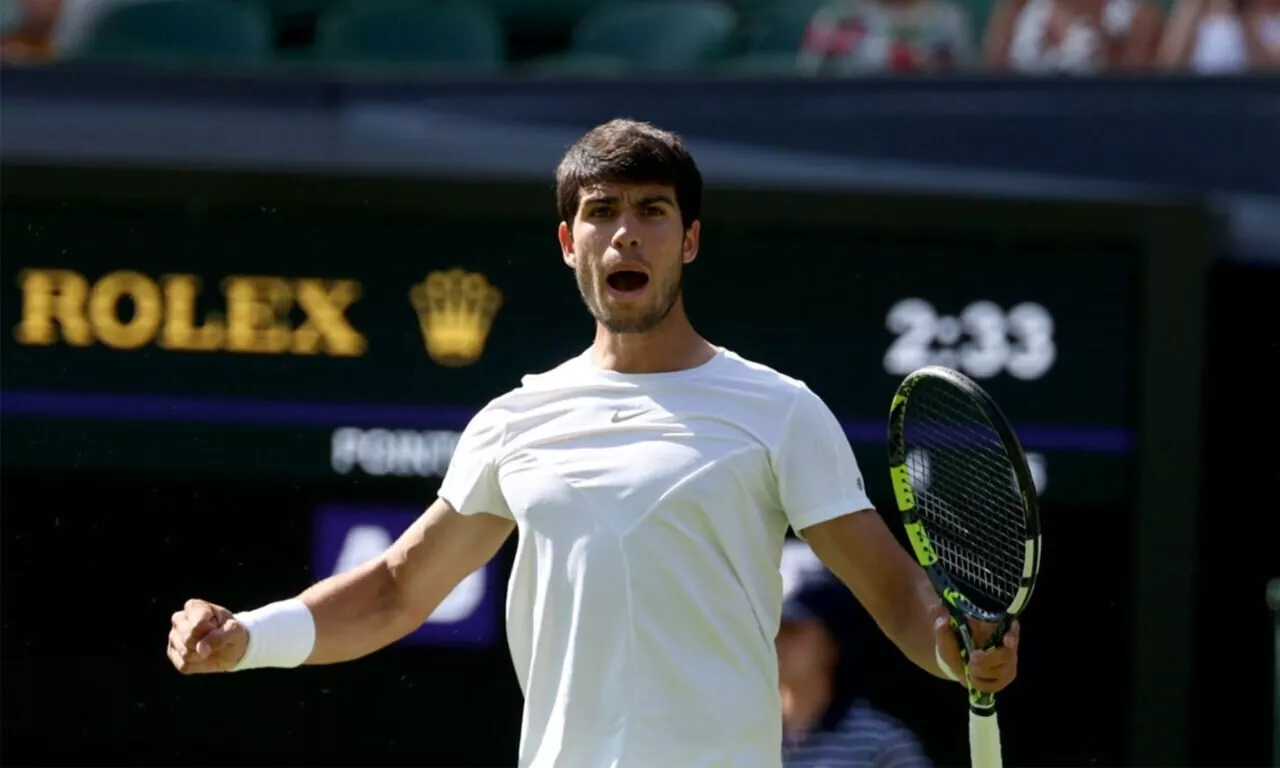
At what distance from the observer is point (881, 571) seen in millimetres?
3246

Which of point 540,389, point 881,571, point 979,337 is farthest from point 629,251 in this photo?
point 979,337

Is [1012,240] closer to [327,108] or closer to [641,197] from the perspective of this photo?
[327,108]

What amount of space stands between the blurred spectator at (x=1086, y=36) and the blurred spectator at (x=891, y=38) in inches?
6.6

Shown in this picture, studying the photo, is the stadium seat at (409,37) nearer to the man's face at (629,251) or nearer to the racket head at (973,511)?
the racket head at (973,511)

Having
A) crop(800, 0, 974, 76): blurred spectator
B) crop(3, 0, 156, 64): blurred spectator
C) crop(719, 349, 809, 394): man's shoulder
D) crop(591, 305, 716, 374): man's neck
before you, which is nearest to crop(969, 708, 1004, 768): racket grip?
crop(719, 349, 809, 394): man's shoulder

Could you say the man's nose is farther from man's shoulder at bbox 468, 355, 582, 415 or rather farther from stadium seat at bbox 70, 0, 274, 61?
stadium seat at bbox 70, 0, 274, 61

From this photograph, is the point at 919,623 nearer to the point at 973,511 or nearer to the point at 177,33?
the point at 973,511

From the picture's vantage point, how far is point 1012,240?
5977 mm

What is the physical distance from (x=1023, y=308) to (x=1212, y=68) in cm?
148

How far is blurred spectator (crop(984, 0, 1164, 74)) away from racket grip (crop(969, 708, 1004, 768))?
4.39 m

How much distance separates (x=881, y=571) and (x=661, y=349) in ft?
1.35

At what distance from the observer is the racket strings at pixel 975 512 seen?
3350 mm

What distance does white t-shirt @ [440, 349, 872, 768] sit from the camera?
3.18 meters

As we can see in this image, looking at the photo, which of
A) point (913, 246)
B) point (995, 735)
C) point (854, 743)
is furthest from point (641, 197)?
point (913, 246)
